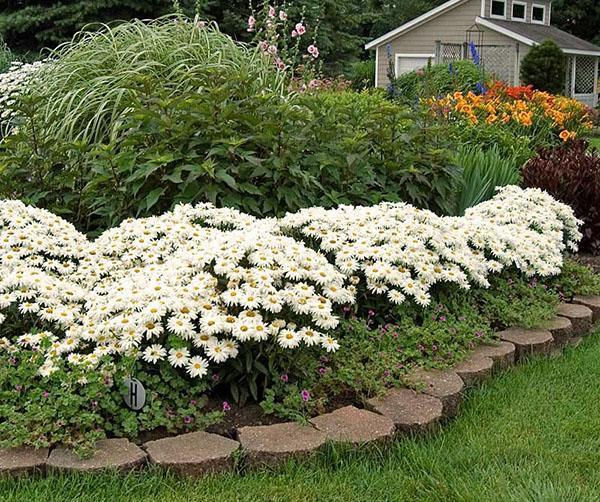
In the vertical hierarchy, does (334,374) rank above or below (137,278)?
below

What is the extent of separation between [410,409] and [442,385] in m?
0.23

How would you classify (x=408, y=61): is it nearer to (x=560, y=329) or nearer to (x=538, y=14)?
(x=538, y=14)

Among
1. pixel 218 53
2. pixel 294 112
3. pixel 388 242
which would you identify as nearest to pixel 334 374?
pixel 388 242

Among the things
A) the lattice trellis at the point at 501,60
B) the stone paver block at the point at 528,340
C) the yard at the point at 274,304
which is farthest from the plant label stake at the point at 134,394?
the lattice trellis at the point at 501,60

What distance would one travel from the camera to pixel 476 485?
2.38m

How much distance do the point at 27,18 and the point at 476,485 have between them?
562 inches

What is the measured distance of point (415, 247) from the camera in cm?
348

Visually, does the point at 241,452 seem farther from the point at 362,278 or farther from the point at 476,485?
the point at 362,278

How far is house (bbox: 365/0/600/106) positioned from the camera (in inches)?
882

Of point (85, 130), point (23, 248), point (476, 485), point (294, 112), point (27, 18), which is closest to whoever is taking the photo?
point (476, 485)

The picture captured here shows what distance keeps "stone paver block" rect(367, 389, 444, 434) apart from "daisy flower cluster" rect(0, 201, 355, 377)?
0.27 meters

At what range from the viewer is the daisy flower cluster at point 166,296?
2699 mm

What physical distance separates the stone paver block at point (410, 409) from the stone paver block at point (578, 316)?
1257 mm

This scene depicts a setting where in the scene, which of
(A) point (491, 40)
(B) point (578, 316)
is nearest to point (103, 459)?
(B) point (578, 316)
